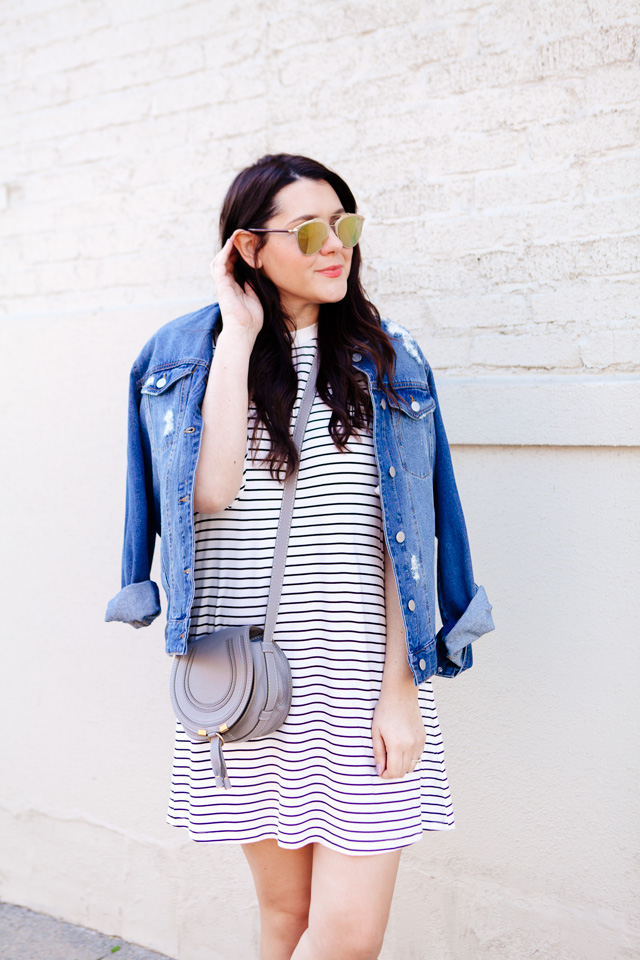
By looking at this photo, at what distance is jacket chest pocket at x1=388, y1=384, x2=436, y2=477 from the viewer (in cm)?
195

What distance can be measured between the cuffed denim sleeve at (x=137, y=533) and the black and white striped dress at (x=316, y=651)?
26cm

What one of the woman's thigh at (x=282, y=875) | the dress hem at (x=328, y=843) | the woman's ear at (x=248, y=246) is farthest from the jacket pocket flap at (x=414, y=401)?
the woman's thigh at (x=282, y=875)

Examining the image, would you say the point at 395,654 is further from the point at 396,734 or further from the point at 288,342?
the point at 288,342

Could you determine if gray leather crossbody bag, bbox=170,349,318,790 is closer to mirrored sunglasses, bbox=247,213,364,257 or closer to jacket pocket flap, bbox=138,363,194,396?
jacket pocket flap, bbox=138,363,194,396

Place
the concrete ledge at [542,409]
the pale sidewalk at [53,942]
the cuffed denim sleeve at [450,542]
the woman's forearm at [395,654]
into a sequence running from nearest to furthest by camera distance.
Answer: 1. the woman's forearm at [395,654]
2. the cuffed denim sleeve at [450,542]
3. the concrete ledge at [542,409]
4. the pale sidewalk at [53,942]

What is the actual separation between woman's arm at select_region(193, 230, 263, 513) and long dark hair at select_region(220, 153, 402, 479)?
63 mm

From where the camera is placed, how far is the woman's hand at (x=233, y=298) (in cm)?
194

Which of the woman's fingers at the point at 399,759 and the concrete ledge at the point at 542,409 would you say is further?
the concrete ledge at the point at 542,409

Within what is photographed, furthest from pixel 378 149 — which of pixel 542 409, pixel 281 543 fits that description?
pixel 281 543

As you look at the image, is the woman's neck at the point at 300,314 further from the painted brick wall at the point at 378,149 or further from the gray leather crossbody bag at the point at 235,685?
the painted brick wall at the point at 378,149

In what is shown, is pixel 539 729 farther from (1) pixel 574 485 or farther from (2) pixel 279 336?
(2) pixel 279 336

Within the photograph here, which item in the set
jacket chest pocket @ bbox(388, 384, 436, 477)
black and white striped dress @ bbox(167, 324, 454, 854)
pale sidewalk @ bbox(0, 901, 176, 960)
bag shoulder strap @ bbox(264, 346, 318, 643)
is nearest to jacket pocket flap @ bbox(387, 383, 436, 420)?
jacket chest pocket @ bbox(388, 384, 436, 477)

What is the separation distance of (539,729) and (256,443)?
1251 mm

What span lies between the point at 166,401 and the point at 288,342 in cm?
31
